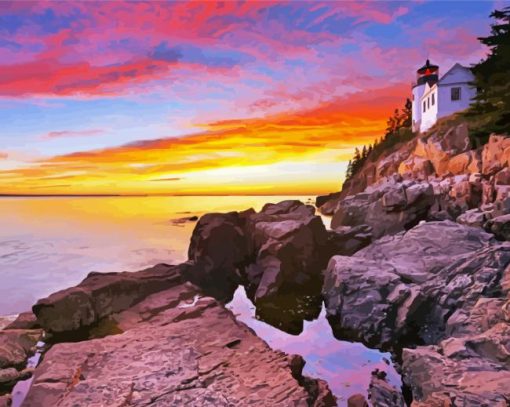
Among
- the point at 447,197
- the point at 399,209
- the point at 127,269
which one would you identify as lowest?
the point at 127,269

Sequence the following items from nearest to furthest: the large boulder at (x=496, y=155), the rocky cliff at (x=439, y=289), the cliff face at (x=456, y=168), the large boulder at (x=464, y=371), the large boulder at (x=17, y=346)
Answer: the large boulder at (x=464, y=371)
the rocky cliff at (x=439, y=289)
the large boulder at (x=17, y=346)
the cliff face at (x=456, y=168)
the large boulder at (x=496, y=155)

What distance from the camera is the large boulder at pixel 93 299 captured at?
49.8 ft

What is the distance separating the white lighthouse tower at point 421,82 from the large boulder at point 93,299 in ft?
189

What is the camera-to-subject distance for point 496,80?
Answer: 105ft

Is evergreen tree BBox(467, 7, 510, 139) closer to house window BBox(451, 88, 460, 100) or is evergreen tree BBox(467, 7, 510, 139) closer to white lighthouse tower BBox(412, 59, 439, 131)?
house window BBox(451, 88, 460, 100)

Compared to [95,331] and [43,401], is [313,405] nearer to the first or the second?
[43,401]

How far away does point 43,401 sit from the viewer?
851cm

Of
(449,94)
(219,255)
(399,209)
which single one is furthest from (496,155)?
(449,94)

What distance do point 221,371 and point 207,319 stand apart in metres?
3.85

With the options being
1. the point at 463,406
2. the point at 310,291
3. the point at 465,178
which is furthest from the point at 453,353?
the point at 465,178

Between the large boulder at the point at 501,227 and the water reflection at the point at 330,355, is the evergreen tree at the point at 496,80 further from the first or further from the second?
the water reflection at the point at 330,355

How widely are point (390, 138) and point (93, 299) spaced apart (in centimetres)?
6249

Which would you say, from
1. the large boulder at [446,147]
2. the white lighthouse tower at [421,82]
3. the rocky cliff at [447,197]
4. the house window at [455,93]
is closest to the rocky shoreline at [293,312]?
the rocky cliff at [447,197]

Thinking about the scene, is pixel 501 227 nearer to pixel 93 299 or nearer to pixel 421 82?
pixel 93 299
